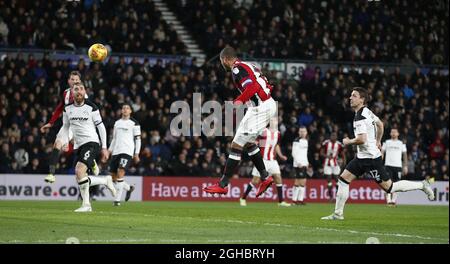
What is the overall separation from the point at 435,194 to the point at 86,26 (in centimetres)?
1348

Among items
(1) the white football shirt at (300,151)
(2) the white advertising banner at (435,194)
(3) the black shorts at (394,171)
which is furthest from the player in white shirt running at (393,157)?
(2) the white advertising banner at (435,194)

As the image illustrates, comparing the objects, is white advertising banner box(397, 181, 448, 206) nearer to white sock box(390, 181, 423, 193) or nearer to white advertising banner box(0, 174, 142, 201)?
white advertising banner box(0, 174, 142, 201)

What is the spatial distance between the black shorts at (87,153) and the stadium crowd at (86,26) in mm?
14335

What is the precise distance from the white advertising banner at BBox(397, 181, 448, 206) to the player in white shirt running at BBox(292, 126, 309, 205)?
4.93 metres

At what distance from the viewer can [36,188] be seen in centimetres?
2920

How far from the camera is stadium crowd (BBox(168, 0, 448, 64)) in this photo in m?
36.8

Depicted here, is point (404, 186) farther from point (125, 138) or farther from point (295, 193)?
point (295, 193)

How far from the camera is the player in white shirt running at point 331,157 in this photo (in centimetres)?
3152

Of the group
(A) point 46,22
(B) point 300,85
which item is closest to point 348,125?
(B) point 300,85

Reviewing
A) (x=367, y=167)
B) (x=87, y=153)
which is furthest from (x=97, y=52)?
(x=367, y=167)

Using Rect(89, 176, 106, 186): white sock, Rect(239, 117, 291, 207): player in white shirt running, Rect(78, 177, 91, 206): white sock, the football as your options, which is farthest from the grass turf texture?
Rect(239, 117, 291, 207): player in white shirt running

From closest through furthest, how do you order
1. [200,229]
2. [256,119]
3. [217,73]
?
[200,229]
[256,119]
[217,73]

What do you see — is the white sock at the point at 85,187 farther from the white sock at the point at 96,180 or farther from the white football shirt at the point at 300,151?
the white football shirt at the point at 300,151
